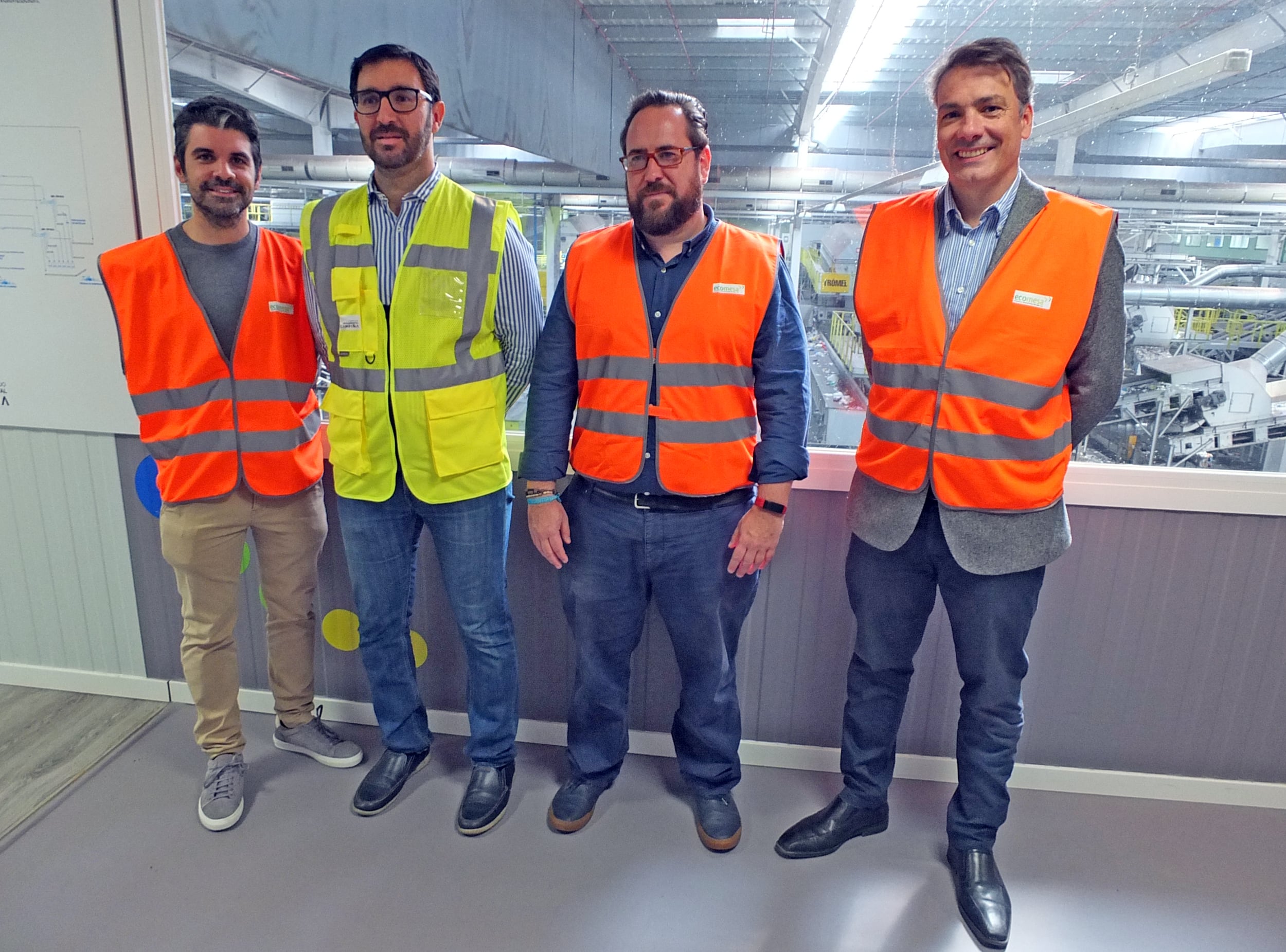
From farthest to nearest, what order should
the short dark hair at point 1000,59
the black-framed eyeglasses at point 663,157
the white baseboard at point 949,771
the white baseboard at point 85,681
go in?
the white baseboard at point 85,681
the white baseboard at point 949,771
the black-framed eyeglasses at point 663,157
the short dark hair at point 1000,59

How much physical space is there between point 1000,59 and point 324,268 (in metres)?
1.44

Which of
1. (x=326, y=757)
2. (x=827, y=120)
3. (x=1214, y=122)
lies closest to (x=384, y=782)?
(x=326, y=757)

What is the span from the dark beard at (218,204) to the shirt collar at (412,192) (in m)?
0.30

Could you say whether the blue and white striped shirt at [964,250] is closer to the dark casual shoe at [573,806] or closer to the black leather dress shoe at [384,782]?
the dark casual shoe at [573,806]

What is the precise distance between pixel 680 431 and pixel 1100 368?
83cm

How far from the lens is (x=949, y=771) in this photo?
2.17 metres

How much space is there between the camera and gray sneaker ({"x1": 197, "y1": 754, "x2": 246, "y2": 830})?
6.23 feet

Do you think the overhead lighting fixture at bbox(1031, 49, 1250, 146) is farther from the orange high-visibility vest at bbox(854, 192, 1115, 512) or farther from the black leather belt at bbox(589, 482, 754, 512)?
the black leather belt at bbox(589, 482, 754, 512)

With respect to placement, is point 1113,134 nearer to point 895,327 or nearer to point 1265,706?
point 895,327

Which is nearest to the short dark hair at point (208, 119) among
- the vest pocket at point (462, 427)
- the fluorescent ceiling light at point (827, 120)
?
the vest pocket at point (462, 427)

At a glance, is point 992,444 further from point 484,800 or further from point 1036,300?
point 484,800

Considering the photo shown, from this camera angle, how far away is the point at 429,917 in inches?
65.1

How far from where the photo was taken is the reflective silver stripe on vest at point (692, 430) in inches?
64.5

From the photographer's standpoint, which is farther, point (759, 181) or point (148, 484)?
point (148, 484)
